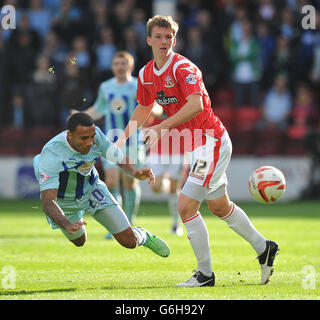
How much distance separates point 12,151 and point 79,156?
36.0 ft

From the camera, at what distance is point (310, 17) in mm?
16609

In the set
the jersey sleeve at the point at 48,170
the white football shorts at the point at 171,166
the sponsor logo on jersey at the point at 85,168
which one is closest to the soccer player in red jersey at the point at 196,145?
the sponsor logo on jersey at the point at 85,168

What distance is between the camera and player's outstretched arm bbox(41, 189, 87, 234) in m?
6.19

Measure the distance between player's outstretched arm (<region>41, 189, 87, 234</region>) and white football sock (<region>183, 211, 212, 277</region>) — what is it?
3.94ft

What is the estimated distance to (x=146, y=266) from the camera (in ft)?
27.0

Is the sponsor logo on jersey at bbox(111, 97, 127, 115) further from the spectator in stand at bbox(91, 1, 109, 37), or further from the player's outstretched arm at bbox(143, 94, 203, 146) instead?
the spectator in stand at bbox(91, 1, 109, 37)

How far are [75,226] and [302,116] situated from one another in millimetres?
12015

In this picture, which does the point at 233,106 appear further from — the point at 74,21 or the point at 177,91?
the point at 177,91

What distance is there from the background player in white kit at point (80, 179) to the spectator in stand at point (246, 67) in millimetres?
10087

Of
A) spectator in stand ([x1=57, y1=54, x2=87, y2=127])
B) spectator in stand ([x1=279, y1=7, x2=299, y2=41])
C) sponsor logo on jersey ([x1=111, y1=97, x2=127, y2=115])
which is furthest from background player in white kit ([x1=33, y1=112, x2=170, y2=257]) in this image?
spectator in stand ([x1=279, y1=7, x2=299, y2=41])

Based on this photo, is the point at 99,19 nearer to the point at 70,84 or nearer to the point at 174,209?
the point at 70,84

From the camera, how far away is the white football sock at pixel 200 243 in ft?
22.8

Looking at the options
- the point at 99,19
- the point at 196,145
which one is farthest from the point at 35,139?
the point at 196,145

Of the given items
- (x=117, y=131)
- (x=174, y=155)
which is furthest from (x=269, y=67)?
(x=117, y=131)
